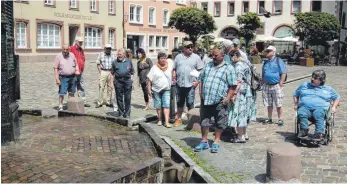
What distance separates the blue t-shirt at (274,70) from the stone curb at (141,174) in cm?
422

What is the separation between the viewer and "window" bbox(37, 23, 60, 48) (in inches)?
1326

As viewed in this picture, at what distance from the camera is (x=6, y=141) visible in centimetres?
691

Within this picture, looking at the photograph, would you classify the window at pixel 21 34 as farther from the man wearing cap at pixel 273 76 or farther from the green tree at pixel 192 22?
the man wearing cap at pixel 273 76

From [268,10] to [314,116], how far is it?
45.6 metres

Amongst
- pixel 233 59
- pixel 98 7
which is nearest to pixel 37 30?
pixel 98 7

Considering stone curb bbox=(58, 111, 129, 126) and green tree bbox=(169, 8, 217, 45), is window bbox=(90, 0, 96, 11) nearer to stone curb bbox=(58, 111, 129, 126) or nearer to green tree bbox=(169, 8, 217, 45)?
green tree bbox=(169, 8, 217, 45)

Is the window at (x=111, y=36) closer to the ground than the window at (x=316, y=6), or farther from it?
closer to the ground

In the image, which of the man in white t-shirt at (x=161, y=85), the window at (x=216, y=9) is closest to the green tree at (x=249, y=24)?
the window at (x=216, y=9)

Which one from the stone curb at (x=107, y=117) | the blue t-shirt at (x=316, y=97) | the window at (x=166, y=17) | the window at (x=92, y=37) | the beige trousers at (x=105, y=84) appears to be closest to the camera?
the blue t-shirt at (x=316, y=97)

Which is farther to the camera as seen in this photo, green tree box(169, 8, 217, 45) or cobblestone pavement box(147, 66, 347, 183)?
green tree box(169, 8, 217, 45)

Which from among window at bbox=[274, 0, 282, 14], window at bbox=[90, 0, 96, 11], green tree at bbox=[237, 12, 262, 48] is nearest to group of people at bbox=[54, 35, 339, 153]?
window at bbox=[90, 0, 96, 11]

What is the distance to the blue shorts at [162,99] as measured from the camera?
366 inches

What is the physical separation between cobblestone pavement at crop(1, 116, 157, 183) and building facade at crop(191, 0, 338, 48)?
137 ft

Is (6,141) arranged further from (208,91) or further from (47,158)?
(208,91)
